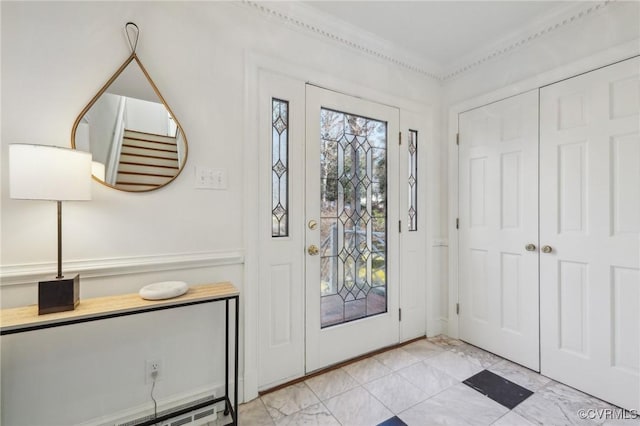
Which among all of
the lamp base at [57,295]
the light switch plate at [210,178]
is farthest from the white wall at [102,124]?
the lamp base at [57,295]

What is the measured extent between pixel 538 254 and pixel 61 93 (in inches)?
123

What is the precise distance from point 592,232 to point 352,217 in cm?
158

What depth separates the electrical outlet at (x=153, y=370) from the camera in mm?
1556

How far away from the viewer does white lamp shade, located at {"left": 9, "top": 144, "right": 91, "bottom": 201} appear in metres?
1.11

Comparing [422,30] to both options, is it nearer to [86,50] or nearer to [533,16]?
[533,16]

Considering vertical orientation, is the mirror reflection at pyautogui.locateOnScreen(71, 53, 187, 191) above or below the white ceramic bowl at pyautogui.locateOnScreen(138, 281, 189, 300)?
above

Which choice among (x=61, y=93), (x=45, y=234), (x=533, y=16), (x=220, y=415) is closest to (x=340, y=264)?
(x=220, y=415)

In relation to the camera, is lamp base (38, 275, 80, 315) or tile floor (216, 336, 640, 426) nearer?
lamp base (38, 275, 80, 315)

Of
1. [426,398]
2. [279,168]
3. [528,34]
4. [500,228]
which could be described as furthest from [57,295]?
[528,34]

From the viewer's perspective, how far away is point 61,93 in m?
1.37

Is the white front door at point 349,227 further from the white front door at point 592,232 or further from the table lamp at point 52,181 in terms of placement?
the table lamp at point 52,181

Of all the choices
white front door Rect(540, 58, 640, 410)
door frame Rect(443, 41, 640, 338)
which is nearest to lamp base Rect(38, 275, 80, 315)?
door frame Rect(443, 41, 640, 338)

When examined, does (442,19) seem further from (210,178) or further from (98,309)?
(98,309)

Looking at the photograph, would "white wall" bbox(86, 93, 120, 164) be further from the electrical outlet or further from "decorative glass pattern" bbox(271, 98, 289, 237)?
the electrical outlet
